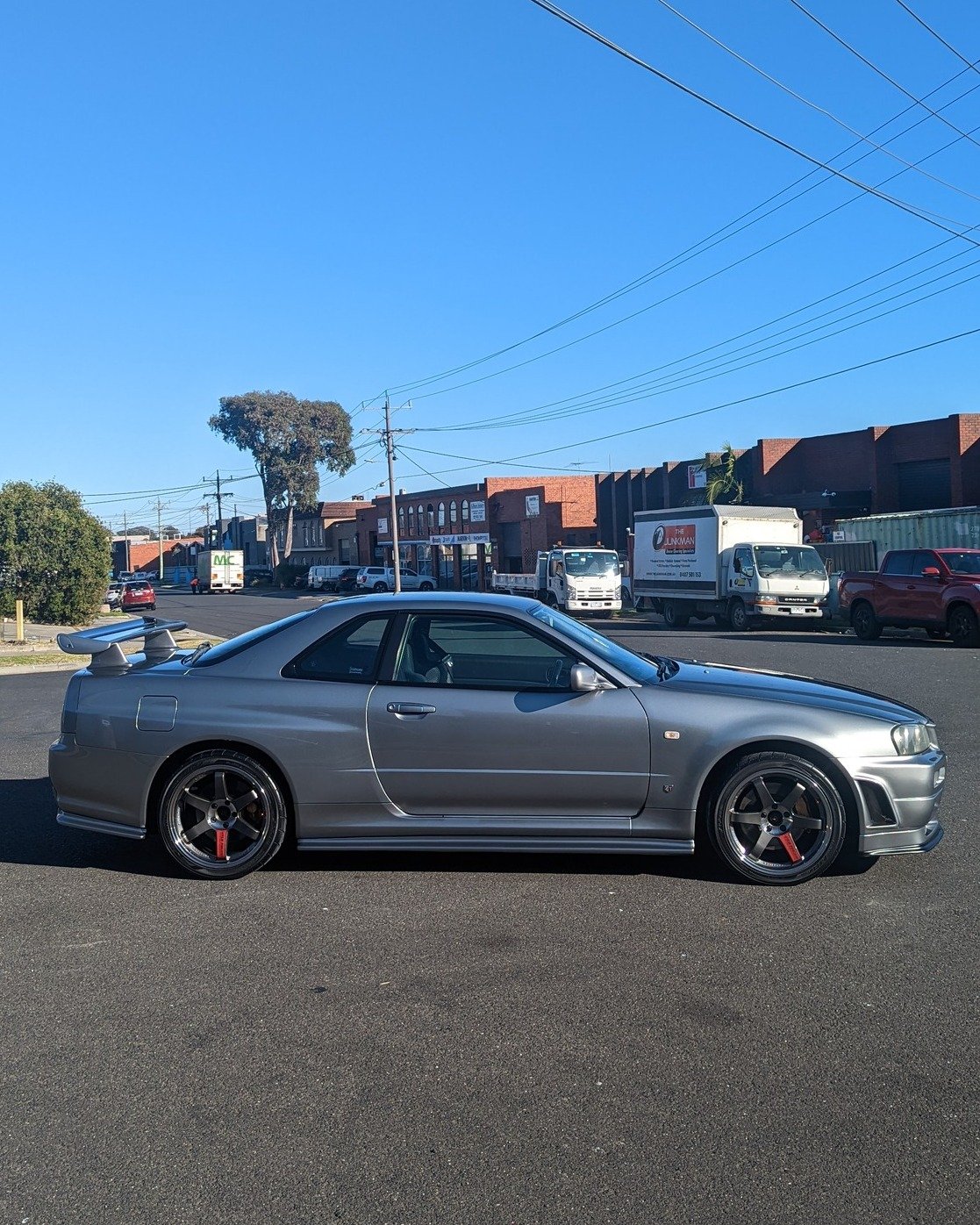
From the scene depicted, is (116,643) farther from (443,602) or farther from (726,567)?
(726,567)

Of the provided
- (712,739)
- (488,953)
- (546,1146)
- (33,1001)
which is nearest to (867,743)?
(712,739)

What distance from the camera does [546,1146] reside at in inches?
131

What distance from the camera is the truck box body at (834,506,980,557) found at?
3347 cm

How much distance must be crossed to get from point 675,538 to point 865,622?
8.76 m

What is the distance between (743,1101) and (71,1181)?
6.54 ft

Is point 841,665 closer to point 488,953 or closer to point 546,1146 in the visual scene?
point 488,953

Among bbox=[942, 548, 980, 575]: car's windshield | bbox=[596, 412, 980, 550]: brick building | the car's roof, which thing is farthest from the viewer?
bbox=[596, 412, 980, 550]: brick building

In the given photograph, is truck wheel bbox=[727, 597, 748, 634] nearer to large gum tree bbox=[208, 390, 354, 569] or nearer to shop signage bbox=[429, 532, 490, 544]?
shop signage bbox=[429, 532, 490, 544]

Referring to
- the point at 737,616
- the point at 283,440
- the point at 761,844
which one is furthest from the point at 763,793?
the point at 283,440

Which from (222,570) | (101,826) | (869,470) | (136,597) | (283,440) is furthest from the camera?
(283,440)

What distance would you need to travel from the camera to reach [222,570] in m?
80.5

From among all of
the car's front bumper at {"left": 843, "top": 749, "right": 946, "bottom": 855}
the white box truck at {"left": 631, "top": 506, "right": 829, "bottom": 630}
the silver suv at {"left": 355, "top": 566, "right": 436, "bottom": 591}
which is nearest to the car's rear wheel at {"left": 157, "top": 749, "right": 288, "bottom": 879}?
the car's front bumper at {"left": 843, "top": 749, "right": 946, "bottom": 855}

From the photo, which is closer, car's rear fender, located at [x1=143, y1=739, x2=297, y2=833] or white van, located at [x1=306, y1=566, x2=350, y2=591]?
car's rear fender, located at [x1=143, y1=739, x2=297, y2=833]

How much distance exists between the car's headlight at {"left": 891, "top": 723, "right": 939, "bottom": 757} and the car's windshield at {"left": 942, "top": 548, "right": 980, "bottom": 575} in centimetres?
1700
